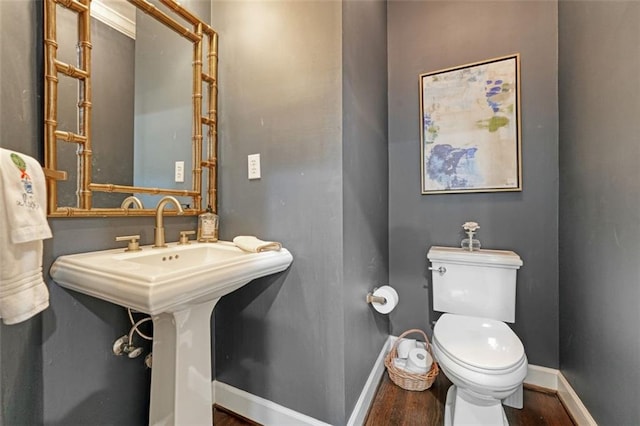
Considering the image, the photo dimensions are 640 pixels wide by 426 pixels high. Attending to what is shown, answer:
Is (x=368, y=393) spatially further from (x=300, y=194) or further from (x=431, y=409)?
(x=300, y=194)

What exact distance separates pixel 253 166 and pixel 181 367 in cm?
86

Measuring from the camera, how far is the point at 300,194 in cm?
119

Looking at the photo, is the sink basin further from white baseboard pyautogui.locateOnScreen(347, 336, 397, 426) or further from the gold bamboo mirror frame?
white baseboard pyautogui.locateOnScreen(347, 336, 397, 426)

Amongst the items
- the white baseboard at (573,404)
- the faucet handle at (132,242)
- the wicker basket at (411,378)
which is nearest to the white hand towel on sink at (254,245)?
the faucet handle at (132,242)

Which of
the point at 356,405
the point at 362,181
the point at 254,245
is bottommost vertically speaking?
the point at 356,405

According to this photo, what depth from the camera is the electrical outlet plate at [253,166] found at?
1297 mm

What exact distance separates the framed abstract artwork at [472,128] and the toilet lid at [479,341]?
2.57ft

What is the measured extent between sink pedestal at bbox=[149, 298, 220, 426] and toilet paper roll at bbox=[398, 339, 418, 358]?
3.98 feet

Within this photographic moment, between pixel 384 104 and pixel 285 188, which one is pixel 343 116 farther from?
pixel 384 104

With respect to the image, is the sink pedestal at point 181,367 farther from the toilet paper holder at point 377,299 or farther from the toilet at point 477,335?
the toilet at point 477,335

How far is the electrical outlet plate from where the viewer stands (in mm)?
1297

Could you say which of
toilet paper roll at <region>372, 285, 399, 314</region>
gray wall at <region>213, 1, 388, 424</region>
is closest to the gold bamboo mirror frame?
gray wall at <region>213, 1, 388, 424</region>

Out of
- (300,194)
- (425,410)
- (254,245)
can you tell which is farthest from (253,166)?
(425,410)

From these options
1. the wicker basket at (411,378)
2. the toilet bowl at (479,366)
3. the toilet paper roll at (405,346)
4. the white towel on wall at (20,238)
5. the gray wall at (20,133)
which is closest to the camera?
the white towel on wall at (20,238)
